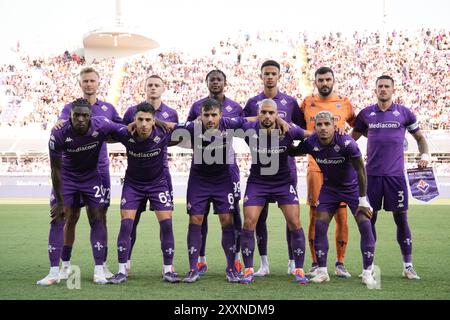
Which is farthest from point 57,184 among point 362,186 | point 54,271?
point 362,186

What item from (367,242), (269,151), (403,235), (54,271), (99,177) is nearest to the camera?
(54,271)

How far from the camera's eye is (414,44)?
3650 centimetres

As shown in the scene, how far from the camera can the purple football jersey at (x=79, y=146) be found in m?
6.65

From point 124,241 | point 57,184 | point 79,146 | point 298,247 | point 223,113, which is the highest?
point 223,113

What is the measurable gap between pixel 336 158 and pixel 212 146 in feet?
4.63

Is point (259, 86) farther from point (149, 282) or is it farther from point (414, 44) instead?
point (149, 282)

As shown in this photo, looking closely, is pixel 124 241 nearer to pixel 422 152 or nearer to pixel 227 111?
pixel 227 111

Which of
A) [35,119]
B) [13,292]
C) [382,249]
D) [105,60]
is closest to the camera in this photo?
[13,292]

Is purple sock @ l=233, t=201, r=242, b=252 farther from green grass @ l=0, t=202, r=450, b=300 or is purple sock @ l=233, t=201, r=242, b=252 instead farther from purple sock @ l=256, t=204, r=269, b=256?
green grass @ l=0, t=202, r=450, b=300

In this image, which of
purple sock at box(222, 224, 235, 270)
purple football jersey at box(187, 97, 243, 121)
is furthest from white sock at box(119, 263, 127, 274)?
purple football jersey at box(187, 97, 243, 121)

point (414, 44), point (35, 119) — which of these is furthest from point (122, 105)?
point (414, 44)

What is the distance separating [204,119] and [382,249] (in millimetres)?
4274

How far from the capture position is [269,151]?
690 cm

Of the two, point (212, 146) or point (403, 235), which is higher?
point (212, 146)
